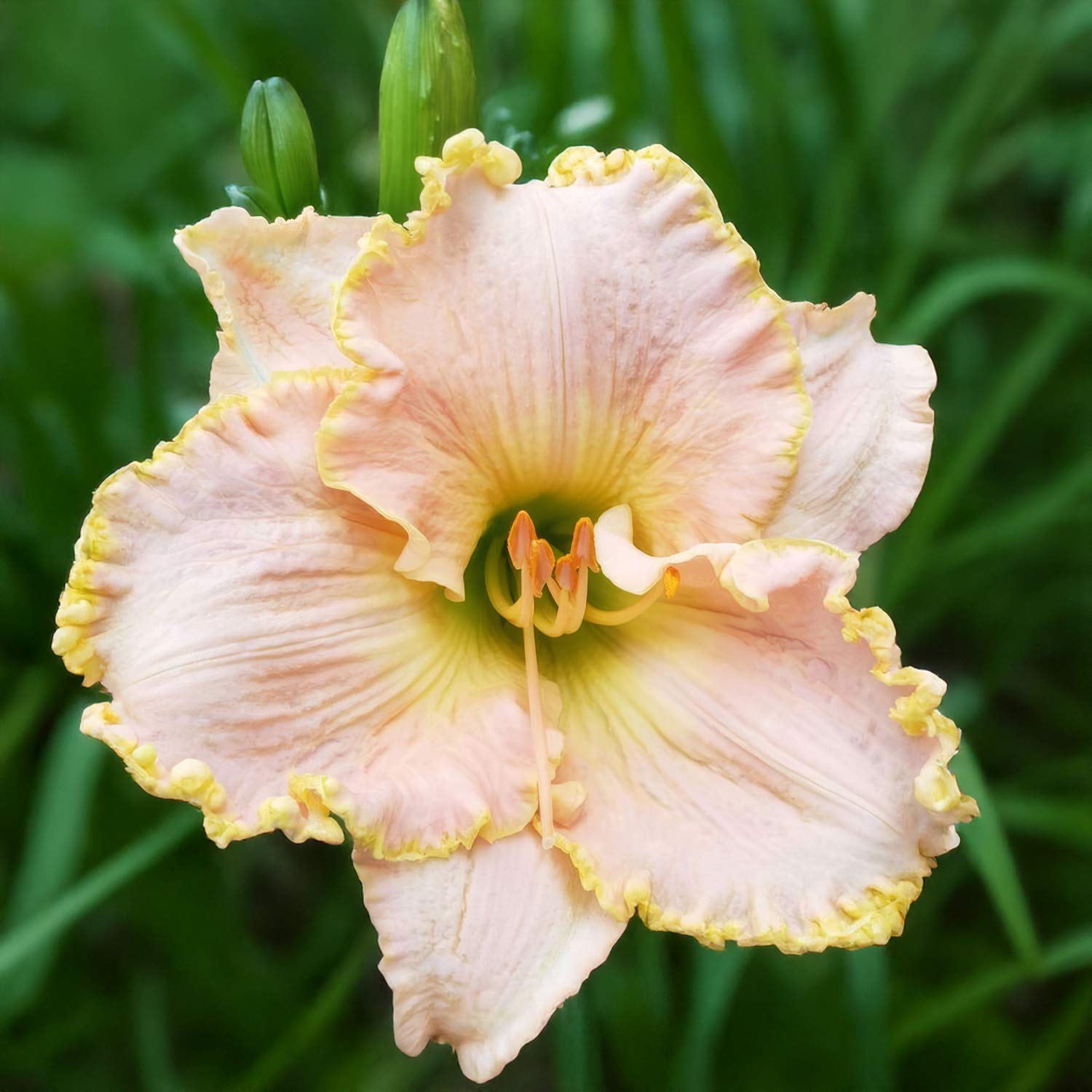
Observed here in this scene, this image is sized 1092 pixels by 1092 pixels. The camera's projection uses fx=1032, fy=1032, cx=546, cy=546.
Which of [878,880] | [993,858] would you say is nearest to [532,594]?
[878,880]

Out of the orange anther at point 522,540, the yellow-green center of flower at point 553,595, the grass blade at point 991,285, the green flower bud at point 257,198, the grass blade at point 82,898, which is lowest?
the grass blade at point 82,898

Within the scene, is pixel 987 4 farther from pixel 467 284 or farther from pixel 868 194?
pixel 467 284

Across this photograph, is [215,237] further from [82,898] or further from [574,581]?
[82,898]

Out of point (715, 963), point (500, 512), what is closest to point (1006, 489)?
point (715, 963)

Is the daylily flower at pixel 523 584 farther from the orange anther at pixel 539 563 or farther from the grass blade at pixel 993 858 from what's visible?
the grass blade at pixel 993 858

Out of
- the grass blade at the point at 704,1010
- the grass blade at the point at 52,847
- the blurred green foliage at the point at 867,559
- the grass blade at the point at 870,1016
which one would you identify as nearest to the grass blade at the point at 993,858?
the blurred green foliage at the point at 867,559
